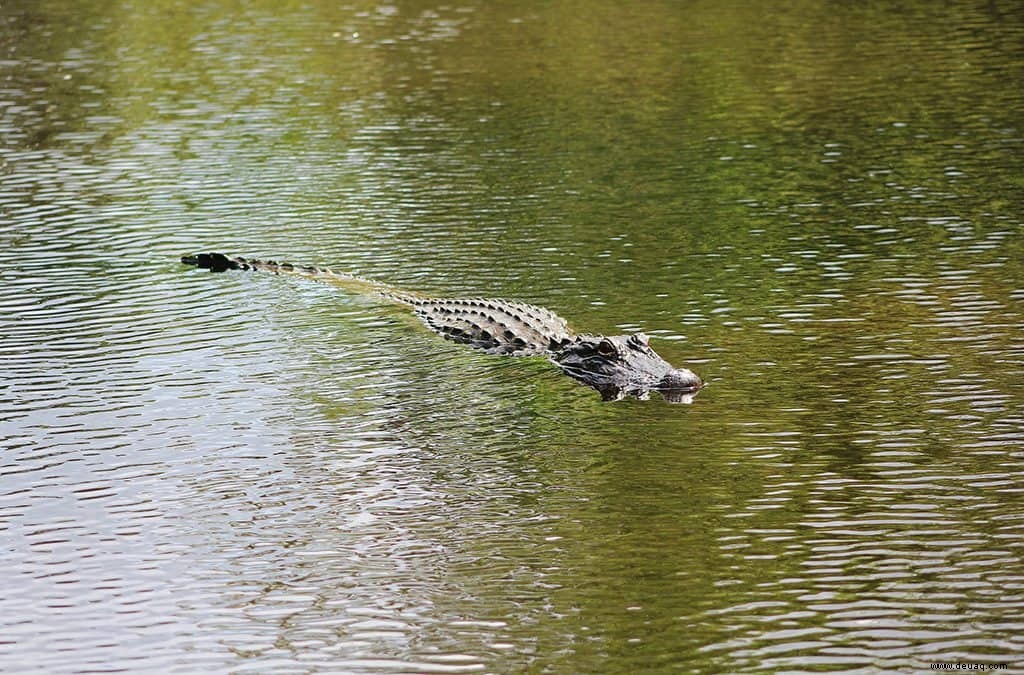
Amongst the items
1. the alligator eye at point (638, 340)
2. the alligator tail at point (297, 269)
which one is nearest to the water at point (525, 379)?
the alligator tail at point (297, 269)

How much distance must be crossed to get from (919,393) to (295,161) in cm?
1307

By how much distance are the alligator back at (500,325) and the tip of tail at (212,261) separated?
350 centimetres

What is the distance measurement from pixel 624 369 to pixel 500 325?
177cm

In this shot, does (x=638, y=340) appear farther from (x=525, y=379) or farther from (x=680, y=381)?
(x=525, y=379)

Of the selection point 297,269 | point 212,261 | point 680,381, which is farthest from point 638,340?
point 212,261

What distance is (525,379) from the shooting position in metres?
14.2

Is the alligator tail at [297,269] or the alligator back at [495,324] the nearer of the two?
the alligator back at [495,324]

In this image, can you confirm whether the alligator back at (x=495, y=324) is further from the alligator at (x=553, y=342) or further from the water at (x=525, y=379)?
the water at (x=525, y=379)

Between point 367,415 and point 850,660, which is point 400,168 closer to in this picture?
point 367,415

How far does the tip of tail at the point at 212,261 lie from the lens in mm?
18094

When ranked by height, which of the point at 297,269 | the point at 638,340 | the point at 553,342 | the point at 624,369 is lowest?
the point at 297,269

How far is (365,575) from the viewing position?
32.7ft

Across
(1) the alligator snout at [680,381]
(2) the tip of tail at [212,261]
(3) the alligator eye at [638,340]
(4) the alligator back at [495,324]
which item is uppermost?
(3) the alligator eye at [638,340]

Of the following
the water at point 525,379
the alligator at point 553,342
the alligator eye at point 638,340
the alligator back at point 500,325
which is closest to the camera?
the water at point 525,379
